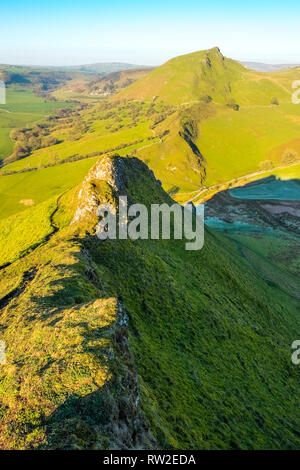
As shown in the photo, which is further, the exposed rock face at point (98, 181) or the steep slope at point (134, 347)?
the exposed rock face at point (98, 181)

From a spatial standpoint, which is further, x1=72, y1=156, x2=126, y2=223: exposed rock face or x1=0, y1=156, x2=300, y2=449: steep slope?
x1=72, y1=156, x2=126, y2=223: exposed rock face

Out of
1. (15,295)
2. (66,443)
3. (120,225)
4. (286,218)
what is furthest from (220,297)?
(286,218)

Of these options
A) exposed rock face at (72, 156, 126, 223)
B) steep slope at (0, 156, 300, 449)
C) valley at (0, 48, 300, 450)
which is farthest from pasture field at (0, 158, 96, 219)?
steep slope at (0, 156, 300, 449)

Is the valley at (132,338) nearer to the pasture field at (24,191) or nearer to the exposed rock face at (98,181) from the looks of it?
the exposed rock face at (98,181)

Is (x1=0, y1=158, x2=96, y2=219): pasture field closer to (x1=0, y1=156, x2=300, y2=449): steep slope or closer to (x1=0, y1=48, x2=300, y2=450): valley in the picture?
(x1=0, y1=48, x2=300, y2=450): valley

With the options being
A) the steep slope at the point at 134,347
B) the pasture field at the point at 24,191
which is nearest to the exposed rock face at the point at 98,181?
the steep slope at the point at 134,347

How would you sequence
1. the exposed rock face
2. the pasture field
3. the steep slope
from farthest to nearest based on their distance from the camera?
the pasture field → the exposed rock face → the steep slope

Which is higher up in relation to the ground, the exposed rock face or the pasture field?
the exposed rock face

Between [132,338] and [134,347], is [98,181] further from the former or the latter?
[134,347]

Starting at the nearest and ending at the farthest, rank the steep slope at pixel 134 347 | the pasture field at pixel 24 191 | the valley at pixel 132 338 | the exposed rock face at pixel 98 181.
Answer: the steep slope at pixel 134 347 → the valley at pixel 132 338 → the exposed rock face at pixel 98 181 → the pasture field at pixel 24 191
